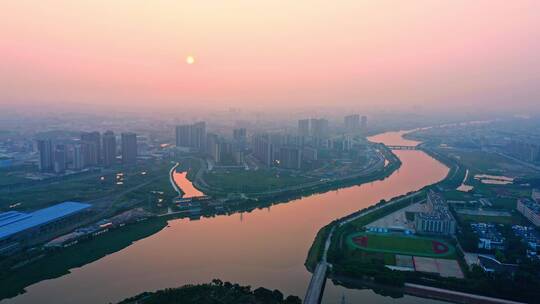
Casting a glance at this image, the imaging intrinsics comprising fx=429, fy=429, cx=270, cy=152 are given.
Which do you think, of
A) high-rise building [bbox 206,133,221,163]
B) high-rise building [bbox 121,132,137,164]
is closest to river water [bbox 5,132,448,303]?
high-rise building [bbox 206,133,221,163]

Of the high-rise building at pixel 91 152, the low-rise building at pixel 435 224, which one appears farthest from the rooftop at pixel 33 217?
the low-rise building at pixel 435 224

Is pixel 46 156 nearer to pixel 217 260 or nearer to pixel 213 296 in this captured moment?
pixel 217 260

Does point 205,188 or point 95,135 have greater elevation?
point 95,135

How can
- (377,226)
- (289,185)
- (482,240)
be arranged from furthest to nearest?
(289,185), (377,226), (482,240)

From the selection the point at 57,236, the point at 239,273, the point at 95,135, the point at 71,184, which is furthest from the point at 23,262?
the point at 95,135

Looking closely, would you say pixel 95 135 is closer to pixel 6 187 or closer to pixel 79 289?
pixel 6 187
